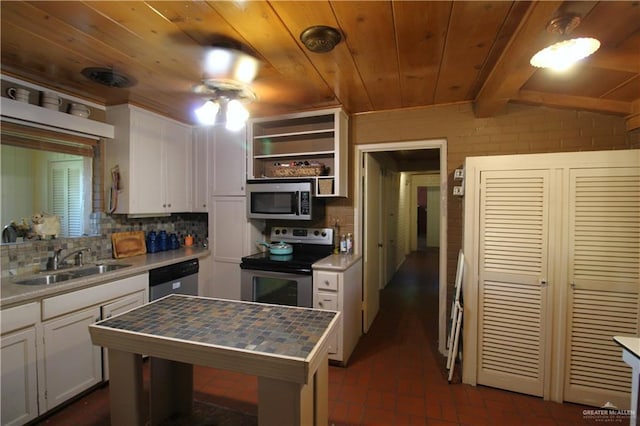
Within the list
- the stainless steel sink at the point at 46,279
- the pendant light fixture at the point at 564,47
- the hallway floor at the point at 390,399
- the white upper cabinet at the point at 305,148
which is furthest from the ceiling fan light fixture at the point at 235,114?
the hallway floor at the point at 390,399

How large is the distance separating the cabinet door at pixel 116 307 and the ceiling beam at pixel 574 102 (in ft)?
11.7

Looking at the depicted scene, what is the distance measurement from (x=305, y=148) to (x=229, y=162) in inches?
34.1

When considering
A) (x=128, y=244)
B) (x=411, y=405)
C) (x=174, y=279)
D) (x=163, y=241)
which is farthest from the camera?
(x=163, y=241)

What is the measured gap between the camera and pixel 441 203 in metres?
2.91

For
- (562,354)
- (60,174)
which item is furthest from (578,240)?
(60,174)

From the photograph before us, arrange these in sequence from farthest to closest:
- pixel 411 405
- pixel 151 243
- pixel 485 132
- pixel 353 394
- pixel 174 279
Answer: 1. pixel 151 243
2. pixel 174 279
3. pixel 485 132
4. pixel 353 394
5. pixel 411 405

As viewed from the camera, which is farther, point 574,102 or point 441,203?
point 441,203

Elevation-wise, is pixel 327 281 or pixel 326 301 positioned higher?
pixel 327 281

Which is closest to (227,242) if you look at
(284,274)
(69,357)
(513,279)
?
(284,274)

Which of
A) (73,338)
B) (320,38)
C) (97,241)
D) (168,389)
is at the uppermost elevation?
(320,38)

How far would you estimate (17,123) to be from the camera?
2191 mm

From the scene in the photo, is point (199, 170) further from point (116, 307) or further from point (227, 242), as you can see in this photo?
point (116, 307)

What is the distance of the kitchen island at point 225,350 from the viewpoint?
118cm

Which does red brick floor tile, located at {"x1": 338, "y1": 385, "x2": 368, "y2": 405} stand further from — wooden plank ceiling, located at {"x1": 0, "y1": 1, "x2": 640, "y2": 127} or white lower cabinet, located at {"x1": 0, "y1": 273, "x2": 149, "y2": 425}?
wooden plank ceiling, located at {"x1": 0, "y1": 1, "x2": 640, "y2": 127}
